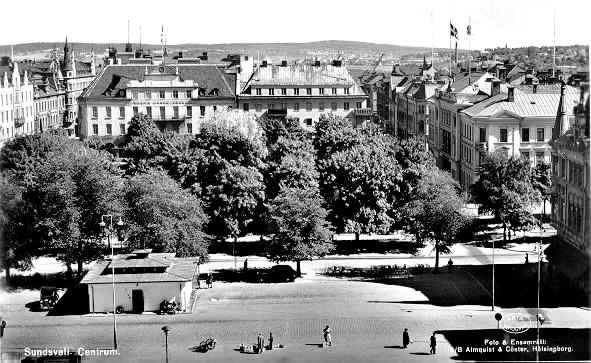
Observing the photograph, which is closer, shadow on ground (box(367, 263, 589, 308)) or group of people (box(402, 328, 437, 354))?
group of people (box(402, 328, 437, 354))

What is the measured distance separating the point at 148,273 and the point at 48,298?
6.21 metres

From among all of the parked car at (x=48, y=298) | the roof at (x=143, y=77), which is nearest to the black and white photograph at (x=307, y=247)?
the parked car at (x=48, y=298)

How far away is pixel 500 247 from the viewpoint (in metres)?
72.6

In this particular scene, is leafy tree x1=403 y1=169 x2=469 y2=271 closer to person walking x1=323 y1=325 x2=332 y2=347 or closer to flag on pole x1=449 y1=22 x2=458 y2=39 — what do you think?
person walking x1=323 y1=325 x2=332 y2=347

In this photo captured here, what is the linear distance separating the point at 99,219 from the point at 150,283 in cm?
979

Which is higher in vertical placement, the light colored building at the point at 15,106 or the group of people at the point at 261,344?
the light colored building at the point at 15,106

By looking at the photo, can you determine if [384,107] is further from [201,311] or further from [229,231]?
[201,311]

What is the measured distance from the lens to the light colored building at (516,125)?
88.8 m

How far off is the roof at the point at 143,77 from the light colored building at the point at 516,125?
3670 centimetres

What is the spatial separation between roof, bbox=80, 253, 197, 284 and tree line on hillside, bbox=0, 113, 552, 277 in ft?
12.4

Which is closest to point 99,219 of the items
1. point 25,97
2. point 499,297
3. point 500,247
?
point 499,297

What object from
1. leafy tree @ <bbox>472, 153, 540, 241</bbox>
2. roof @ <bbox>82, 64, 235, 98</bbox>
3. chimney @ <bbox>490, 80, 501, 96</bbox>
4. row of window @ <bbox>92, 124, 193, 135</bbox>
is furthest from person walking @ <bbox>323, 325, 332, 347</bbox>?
roof @ <bbox>82, 64, 235, 98</bbox>

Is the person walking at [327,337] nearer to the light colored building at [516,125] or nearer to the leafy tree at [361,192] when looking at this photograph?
the leafy tree at [361,192]

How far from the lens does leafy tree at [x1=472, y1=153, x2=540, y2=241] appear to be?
238 ft
